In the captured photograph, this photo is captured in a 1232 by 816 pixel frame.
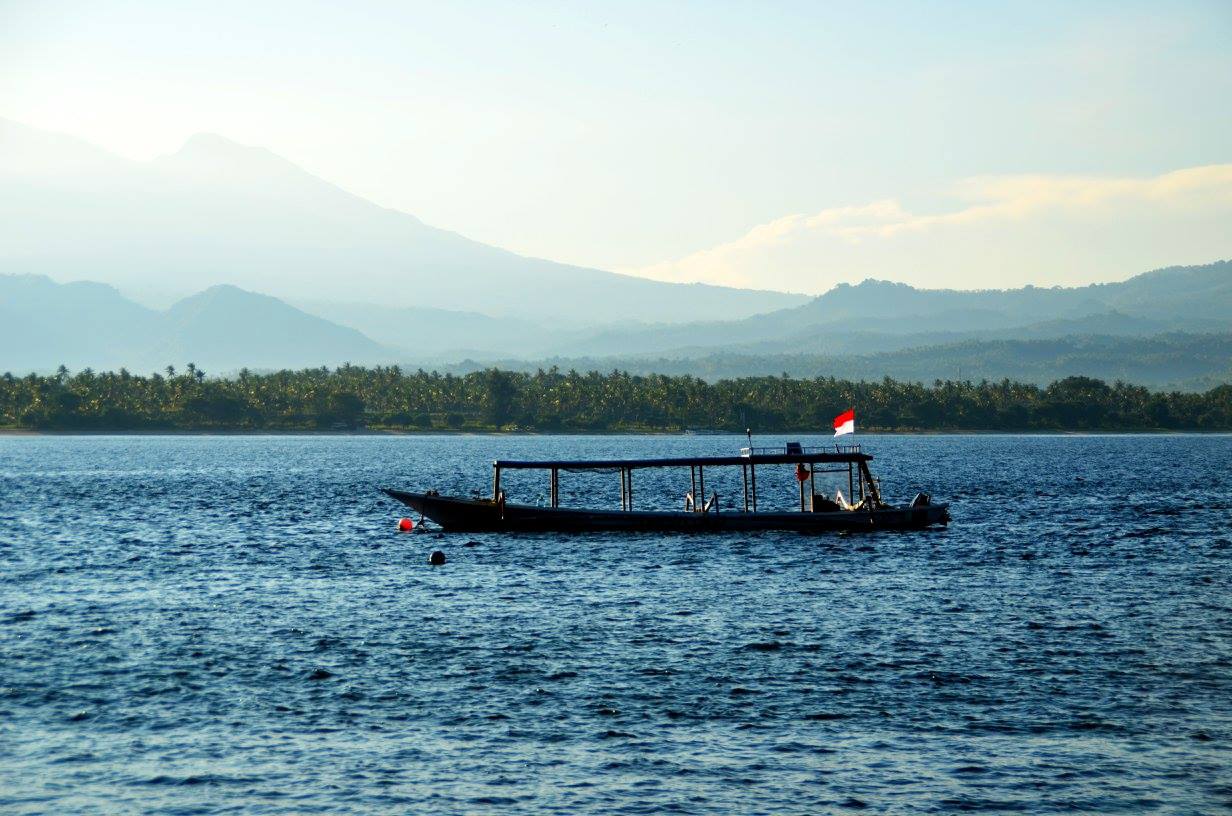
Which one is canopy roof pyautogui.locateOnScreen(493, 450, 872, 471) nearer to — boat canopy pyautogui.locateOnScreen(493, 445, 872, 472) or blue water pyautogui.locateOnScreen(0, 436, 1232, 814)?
boat canopy pyautogui.locateOnScreen(493, 445, 872, 472)

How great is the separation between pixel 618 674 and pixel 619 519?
36.6 metres

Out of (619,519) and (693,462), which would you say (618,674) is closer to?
(693,462)

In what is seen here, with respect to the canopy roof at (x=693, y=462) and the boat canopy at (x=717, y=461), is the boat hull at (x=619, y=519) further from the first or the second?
the canopy roof at (x=693, y=462)

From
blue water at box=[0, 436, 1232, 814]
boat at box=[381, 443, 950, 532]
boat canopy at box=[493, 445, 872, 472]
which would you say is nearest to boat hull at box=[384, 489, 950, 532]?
boat at box=[381, 443, 950, 532]

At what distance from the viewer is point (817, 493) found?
3004 inches

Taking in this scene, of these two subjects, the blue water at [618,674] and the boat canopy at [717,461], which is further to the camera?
the boat canopy at [717,461]

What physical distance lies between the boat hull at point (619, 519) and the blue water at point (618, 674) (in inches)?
38.2

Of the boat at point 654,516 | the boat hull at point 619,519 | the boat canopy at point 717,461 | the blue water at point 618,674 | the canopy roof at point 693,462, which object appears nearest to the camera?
the blue water at point 618,674

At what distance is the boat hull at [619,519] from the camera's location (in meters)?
72.4

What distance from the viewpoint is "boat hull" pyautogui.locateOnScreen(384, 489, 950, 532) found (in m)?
72.4

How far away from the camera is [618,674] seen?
36.4 m

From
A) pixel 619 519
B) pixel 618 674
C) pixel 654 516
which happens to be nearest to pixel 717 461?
pixel 654 516

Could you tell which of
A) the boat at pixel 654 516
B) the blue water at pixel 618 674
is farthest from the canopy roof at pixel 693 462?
the blue water at pixel 618 674

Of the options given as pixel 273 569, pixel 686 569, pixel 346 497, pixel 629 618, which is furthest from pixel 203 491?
pixel 629 618
